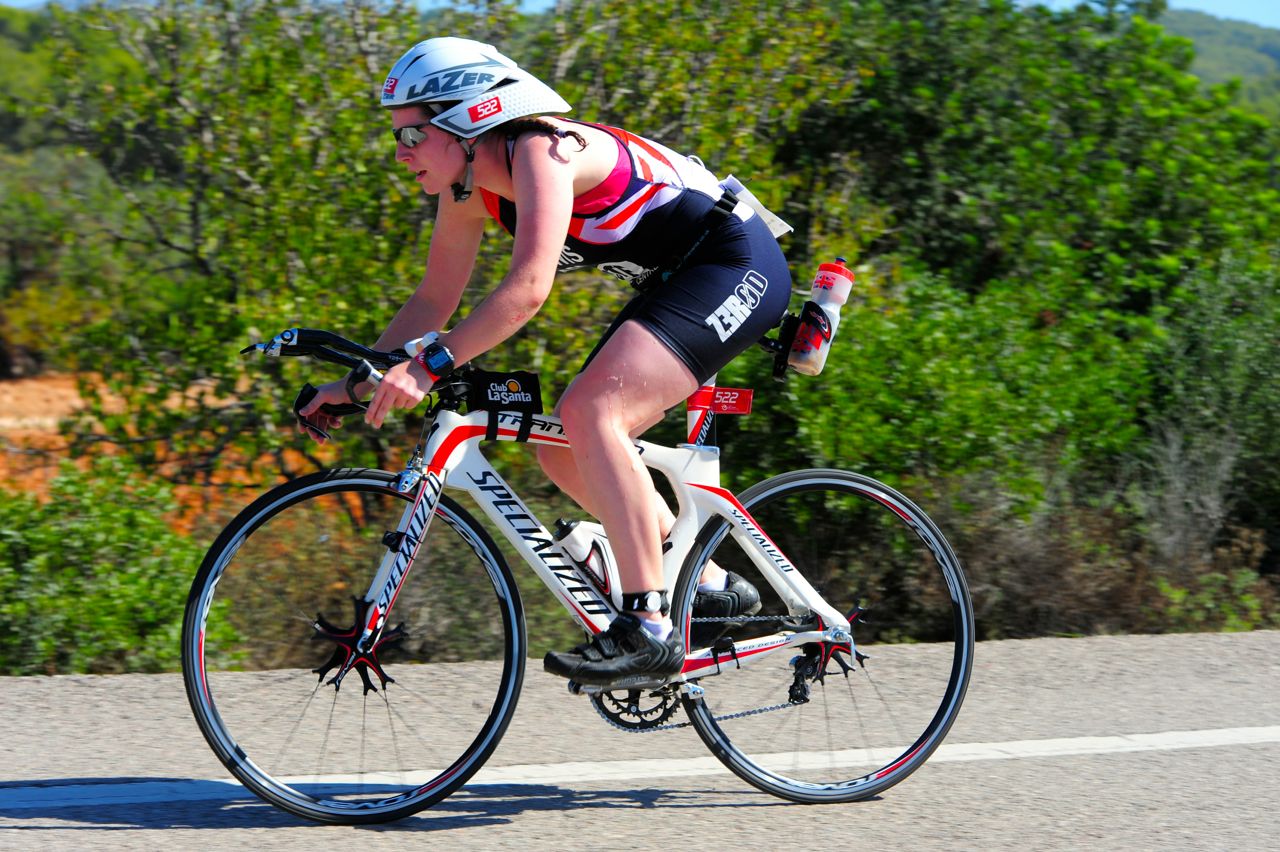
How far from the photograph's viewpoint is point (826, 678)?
14.2ft

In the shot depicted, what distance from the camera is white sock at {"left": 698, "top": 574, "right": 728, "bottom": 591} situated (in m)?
4.11

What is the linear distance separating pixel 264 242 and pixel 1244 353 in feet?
16.7

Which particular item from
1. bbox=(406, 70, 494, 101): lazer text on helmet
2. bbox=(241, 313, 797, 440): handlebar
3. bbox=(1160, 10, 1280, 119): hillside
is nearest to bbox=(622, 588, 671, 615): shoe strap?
bbox=(241, 313, 797, 440): handlebar

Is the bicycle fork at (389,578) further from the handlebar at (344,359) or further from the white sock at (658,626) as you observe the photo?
the white sock at (658,626)

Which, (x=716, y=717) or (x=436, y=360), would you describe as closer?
(x=436, y=360)

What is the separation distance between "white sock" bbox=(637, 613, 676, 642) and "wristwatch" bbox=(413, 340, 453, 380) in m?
0.86

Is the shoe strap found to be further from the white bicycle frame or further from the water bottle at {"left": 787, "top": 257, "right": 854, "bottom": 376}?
the water bottle at {"left": 787, "top": 257, "right": 854, "bottom": 376}

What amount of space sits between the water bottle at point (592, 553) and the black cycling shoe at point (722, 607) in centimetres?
28

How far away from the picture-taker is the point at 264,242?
7.21 metres

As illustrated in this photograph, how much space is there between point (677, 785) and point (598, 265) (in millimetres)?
1494

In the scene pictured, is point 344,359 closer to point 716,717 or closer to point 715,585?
point 715,585

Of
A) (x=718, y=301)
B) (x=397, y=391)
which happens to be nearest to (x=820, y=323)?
(x=718, y=301)

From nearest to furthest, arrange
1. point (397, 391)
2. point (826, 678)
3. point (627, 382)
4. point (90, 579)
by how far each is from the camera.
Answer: point (397, 391) → point (627, 382) → point (826, 678) → point (90, 579)

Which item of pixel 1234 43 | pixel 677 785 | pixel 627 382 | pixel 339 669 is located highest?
pixel 1234 43
